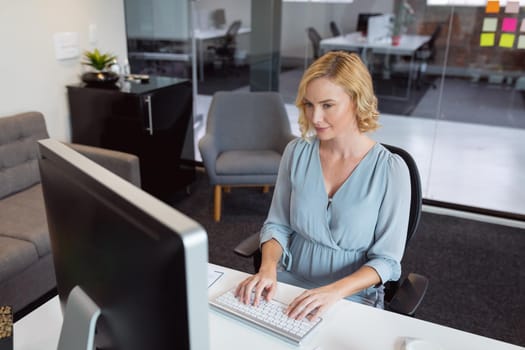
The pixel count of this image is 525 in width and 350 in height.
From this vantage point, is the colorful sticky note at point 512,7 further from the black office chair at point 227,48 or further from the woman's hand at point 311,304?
the woman's hand at point 311,304

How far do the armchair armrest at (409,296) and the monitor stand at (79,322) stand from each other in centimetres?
90

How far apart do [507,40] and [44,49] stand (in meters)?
3.17

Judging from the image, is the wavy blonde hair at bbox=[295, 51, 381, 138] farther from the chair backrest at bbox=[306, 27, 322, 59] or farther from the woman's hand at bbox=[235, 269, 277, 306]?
the chair backrest at bbox=[306, 27, 322, 59]

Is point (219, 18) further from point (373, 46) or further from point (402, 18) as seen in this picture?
point (402, 18)

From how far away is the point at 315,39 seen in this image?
3932 mm

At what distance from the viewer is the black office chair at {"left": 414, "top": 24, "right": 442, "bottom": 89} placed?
3.54m

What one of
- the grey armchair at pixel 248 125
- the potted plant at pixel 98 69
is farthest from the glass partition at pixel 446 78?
the potted plant at pixel 98 69

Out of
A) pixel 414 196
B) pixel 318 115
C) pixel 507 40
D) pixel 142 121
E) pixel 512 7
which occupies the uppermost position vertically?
pixel 512 7

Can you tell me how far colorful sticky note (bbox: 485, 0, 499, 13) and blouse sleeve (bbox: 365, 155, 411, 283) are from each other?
7.86 ft

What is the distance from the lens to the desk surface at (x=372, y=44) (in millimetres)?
3635

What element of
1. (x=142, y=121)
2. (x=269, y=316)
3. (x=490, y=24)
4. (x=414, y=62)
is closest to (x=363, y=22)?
(x=414, y=62)

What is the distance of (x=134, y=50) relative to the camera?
4.09 meters

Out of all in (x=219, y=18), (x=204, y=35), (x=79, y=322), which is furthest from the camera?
(x=204, y=35)

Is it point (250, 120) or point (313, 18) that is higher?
point (313, 18)
